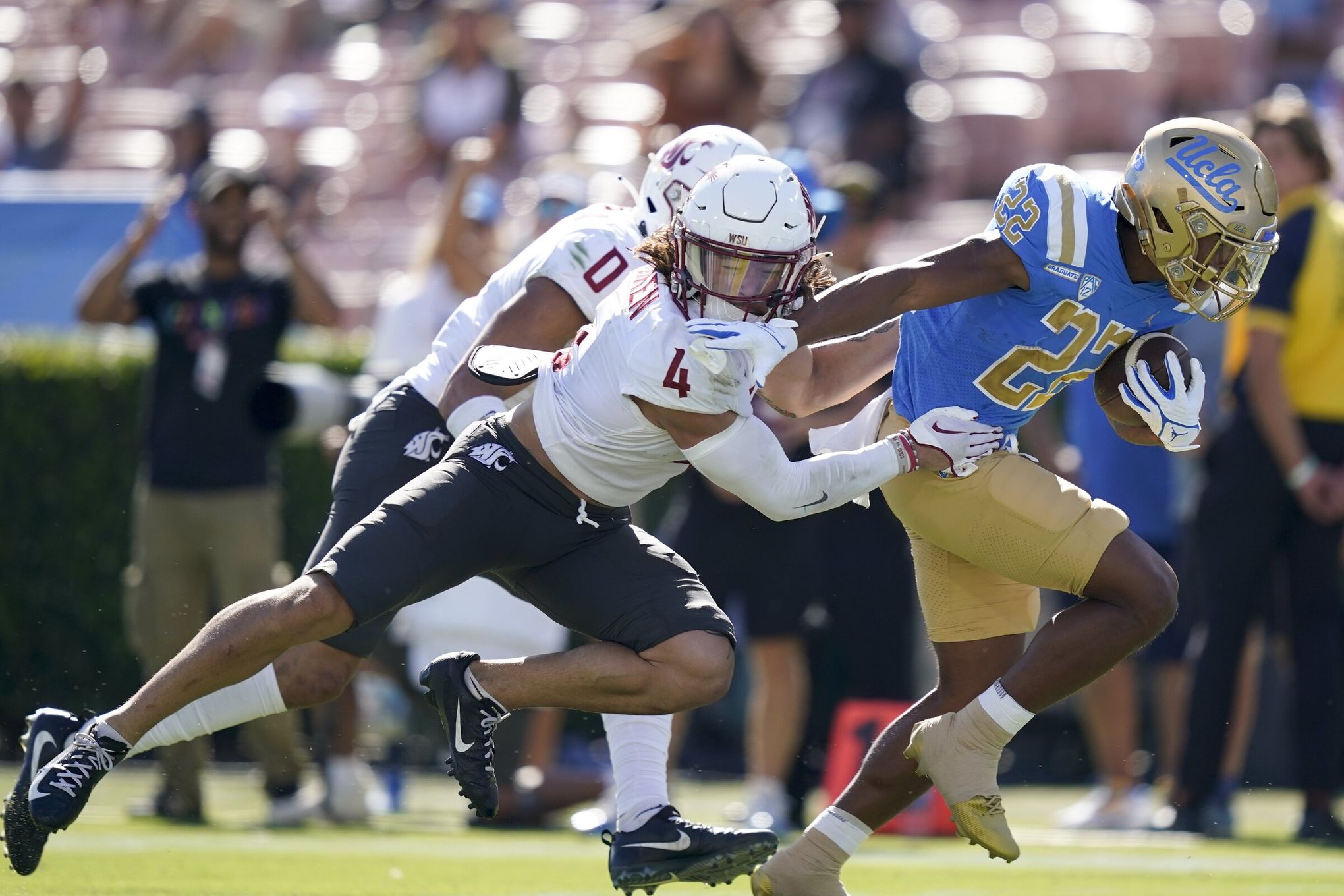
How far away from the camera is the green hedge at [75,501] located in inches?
363

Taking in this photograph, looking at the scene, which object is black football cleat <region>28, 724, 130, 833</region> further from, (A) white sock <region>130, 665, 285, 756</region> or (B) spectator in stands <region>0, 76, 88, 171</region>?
(B) spectator in stands <region>0, 76, 88, 171</region>

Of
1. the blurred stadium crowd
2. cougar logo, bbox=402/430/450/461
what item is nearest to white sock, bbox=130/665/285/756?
cougar logo, bbox=402/430/450/461

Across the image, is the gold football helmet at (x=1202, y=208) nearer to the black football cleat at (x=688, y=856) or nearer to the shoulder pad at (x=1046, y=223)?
the shoulder pad at (x=1046, y=223)

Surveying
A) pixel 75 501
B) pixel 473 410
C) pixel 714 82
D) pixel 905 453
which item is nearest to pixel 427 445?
pixel 473 410

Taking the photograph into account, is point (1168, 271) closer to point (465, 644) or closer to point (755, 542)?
point (755, 542)

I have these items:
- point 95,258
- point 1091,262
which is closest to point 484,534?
point 1091,262

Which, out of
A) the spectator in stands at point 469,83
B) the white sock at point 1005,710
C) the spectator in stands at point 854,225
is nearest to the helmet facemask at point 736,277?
the white sock at point 1005,710

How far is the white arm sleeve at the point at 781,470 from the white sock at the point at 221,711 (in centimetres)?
139

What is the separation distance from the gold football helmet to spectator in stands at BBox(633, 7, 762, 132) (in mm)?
5545

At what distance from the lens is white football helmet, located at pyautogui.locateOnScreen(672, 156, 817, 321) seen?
15.2 feet

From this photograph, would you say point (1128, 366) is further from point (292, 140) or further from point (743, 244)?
point (292, 140)

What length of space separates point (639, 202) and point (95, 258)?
5616mm

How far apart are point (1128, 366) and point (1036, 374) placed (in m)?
0.23

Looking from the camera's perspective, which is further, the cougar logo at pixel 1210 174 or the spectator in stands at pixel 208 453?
the spectator in stands at pixel 208 453
